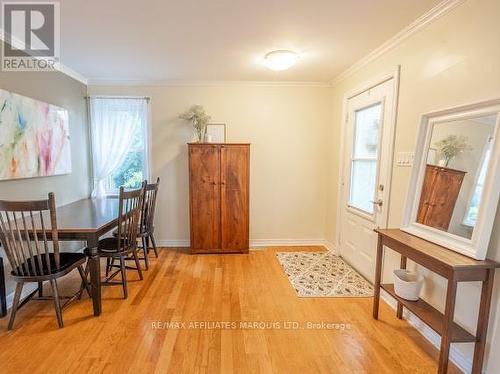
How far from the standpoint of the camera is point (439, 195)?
1.98m

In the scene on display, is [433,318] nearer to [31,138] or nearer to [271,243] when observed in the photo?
[271,243]

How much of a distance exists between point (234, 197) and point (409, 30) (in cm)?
262

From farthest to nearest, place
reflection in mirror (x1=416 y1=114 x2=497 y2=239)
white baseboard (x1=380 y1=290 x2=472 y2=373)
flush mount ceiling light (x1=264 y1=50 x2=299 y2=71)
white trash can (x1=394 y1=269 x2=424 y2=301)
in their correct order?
1. flush mount ceiling light (x1=264 y1=50 x2=299 y2=71)
2. white trash can (x1=394 y1=269 x2=424 y2=301)
3. white baseboard (x1=380 y1=290 x2=472 y2=373)
4. reflection in mirror (x1=416 y1=114 x2=497 y2=239)

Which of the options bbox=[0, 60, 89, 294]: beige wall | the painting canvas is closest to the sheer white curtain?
bbox=[0, 60, 89, 294]: beige wall

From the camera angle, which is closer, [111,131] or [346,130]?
[346,130]

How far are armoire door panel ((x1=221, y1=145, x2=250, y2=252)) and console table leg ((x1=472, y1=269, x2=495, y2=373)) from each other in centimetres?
266

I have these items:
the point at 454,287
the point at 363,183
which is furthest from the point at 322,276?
the point at 454,287

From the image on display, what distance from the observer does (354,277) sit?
3186 millimetres

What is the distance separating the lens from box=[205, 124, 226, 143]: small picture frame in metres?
4.09

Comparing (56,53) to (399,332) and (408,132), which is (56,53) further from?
(399,332)

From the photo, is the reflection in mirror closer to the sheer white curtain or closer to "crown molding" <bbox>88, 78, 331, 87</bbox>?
"crown molding" <bbox>88, 78, 331, 87</bbox>

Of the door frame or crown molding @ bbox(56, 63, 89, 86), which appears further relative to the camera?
crown molding @ bbox(56, 63, 89, 86)

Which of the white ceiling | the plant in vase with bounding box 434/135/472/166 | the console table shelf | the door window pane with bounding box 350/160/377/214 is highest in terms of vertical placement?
the white ceiling


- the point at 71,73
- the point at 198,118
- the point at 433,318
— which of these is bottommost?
the point at 433,318
